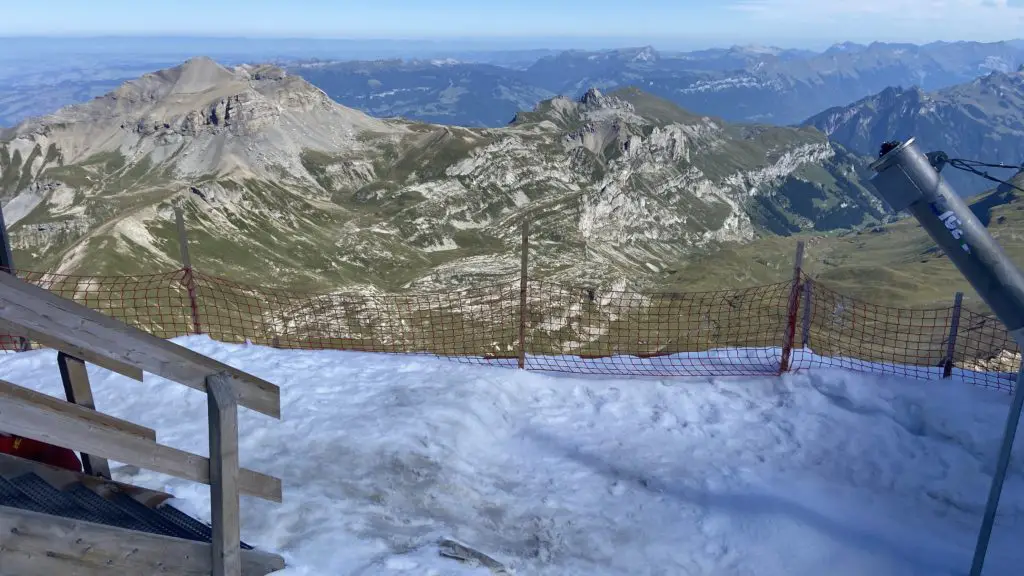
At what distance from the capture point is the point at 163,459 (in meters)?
4.44

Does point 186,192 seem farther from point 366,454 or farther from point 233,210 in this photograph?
point 366,454

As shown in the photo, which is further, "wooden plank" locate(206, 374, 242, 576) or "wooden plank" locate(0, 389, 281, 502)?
"wooden plank" locate(206, 374, 242, 576)

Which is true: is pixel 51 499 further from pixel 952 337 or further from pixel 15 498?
pixel 952 337

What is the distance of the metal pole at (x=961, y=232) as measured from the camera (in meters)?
6.98

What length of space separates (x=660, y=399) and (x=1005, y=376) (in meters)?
6.80

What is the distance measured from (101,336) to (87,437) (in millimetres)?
650

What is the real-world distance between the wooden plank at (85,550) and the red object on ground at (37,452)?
1.73 metres

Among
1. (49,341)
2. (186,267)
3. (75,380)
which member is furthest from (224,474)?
(186,267)

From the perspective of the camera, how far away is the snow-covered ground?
7707 mm

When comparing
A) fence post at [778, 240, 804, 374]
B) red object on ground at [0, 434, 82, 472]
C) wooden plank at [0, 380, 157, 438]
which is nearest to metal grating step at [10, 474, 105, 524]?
red object on ground at [0, 434, 82, 472]

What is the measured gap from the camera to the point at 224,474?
15.2ft

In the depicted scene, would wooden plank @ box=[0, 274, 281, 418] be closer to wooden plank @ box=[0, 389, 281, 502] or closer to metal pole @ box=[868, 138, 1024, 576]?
wooden plank @ box=[0, 389, 281, 502]

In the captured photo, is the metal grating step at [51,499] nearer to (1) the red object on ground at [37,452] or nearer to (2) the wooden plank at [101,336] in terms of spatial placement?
(1) the red object on ground at [37,452]

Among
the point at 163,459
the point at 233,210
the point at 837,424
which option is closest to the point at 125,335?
the point at 163,459
